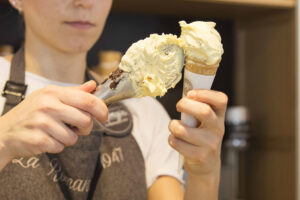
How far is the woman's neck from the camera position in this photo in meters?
1.02

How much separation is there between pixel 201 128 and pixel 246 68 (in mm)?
1438

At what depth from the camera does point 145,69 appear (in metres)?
0.71

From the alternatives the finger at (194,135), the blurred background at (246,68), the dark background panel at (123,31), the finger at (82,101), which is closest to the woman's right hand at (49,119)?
the finger at (82,101)

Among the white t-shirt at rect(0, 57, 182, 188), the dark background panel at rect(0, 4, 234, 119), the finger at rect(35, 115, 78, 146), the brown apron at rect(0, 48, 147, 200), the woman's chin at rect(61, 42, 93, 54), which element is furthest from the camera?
the dark background panel at rect(0, 4, 234, 119)

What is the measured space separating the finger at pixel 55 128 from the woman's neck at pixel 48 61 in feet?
1.28

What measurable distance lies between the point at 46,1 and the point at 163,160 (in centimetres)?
49

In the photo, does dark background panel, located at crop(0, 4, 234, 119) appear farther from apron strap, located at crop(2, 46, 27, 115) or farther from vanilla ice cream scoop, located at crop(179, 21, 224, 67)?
vanilla ice cream scoop, located at crop(179, 21, 224, 67)

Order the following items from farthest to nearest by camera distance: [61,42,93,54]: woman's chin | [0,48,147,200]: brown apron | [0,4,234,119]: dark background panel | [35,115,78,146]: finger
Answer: [0,4,234,119]: dark background panel, [61,42,93,54]: woman's chin, [0,48,147,200]: brown apron, [35,115,78,146]: finger

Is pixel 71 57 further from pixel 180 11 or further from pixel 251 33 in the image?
pixel 251 33

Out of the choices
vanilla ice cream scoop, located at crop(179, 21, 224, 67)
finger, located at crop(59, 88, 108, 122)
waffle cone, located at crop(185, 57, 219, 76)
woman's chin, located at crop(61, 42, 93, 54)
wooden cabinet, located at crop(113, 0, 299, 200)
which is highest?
vanilla ice cream scoop, located at crop(179, 21, 224, 67)

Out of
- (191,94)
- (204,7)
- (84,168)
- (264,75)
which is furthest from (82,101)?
(264,75)

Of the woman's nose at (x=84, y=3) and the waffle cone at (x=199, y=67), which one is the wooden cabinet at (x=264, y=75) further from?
the waffle cone at (x=199, y=67)

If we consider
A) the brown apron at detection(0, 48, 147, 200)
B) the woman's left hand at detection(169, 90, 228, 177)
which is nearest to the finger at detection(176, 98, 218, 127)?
the woman's left hand at detection(169, 90, 228, 177)

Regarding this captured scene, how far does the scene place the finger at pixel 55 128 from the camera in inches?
25.7
